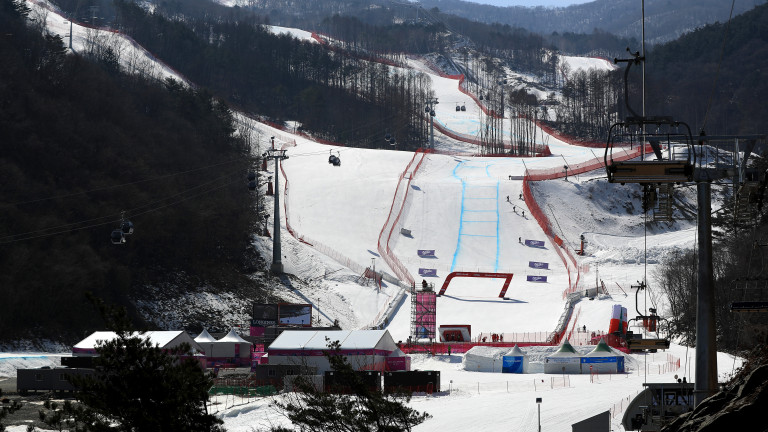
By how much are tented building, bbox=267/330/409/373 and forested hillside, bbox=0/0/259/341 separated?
466 inches

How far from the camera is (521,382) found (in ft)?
114

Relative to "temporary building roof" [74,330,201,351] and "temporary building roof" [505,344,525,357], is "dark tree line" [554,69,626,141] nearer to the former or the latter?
"temporary building roof" [505,344,525,357]

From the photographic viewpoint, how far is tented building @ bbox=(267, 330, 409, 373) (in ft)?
118

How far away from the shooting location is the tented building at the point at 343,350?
3591cm

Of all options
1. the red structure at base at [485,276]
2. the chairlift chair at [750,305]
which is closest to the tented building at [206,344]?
the red structure at base at [485,276]

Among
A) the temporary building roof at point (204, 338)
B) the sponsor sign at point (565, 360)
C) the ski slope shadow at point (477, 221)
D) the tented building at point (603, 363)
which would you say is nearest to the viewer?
the tented building at point (603, 363)

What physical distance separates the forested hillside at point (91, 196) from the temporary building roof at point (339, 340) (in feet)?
38.0

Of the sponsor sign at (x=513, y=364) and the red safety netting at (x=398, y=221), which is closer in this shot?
the sponsor sign at (x=513, y=364)

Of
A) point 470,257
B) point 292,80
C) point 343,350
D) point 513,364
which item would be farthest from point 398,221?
point 292,80

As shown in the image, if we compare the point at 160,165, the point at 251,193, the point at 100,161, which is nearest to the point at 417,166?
the point at 251,193

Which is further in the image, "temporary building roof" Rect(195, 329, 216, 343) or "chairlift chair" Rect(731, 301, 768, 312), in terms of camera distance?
"temporary building roof" Rect(195, 329, 216, 343)

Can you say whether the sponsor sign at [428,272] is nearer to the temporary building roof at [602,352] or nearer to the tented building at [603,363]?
the temporary building roof at [602,352]

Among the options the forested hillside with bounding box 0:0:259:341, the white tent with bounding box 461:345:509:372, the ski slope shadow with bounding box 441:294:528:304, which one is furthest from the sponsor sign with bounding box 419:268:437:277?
the white tent with bounding box 461:345:509:372

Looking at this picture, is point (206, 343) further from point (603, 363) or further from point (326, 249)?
point (326, 249)
